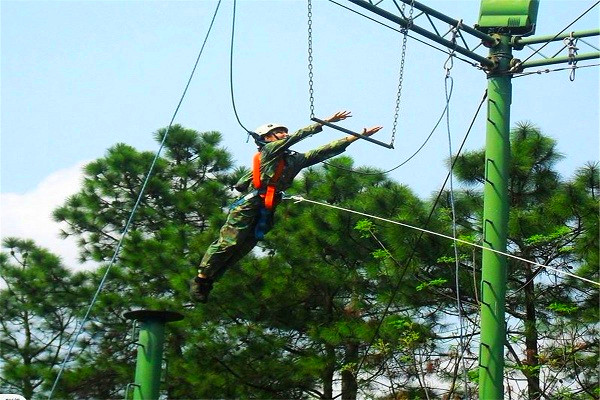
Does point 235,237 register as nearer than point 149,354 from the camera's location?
Answer: Yes

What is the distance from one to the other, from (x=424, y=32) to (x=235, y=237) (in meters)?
2.34

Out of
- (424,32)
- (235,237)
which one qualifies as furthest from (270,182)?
(424,32)

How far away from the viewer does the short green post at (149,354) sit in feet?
38.6

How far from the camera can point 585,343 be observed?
1673 cm

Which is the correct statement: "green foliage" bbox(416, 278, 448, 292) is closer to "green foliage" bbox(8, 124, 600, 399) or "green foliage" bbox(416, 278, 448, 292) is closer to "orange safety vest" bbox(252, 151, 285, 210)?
"green foliage" bbox(8, 124, 600, 399)

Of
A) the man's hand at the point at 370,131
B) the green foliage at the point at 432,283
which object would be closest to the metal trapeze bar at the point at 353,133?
the man's hand at the point at 370,131

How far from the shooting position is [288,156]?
1159cm

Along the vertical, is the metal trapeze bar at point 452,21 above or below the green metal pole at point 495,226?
above

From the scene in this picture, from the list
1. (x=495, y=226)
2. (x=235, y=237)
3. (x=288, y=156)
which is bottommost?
(x=235, y=237)

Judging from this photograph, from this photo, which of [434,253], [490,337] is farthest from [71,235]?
[490,337]

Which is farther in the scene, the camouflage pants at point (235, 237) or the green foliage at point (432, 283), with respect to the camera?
the green foliage at point (432, 283)

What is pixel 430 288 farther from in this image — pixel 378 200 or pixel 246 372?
pixel 246 372

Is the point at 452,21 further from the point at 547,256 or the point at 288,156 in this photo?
the point at 547,256

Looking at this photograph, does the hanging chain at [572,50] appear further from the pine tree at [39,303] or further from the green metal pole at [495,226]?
the pine tree at [39,303]
